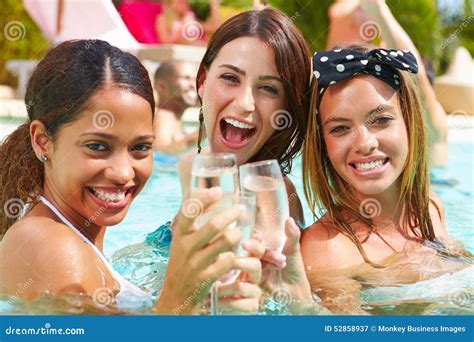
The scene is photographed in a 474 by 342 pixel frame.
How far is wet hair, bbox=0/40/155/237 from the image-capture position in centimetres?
263

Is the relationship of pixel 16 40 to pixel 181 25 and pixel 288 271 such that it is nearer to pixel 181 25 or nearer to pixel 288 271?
pixel 181 25

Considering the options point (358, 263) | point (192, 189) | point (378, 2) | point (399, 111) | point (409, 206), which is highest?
point (378, 2)

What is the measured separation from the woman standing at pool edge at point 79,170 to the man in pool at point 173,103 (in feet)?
10.4

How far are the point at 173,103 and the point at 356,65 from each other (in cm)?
355

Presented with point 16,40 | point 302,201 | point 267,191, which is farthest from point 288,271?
point 16,40

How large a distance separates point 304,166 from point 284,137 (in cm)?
15

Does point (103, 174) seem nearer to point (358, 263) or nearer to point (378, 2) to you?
point (358, 263)

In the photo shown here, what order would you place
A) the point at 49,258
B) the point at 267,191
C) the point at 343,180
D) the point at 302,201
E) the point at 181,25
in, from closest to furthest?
the point at 267,191 < the point at 49,258 < the point at 343,180 < the point at 302,201 < the point at 181,25

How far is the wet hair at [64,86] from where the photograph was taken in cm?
263

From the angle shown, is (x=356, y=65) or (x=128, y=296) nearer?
(x=128, y=296)

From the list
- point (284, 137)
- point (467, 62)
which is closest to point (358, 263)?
point (284, 137)

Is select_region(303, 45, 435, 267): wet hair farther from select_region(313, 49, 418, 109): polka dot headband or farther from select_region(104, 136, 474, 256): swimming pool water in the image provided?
select_region(104, 136, 474, 256): swimming pool water

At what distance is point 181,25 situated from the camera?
7359 millimetres
